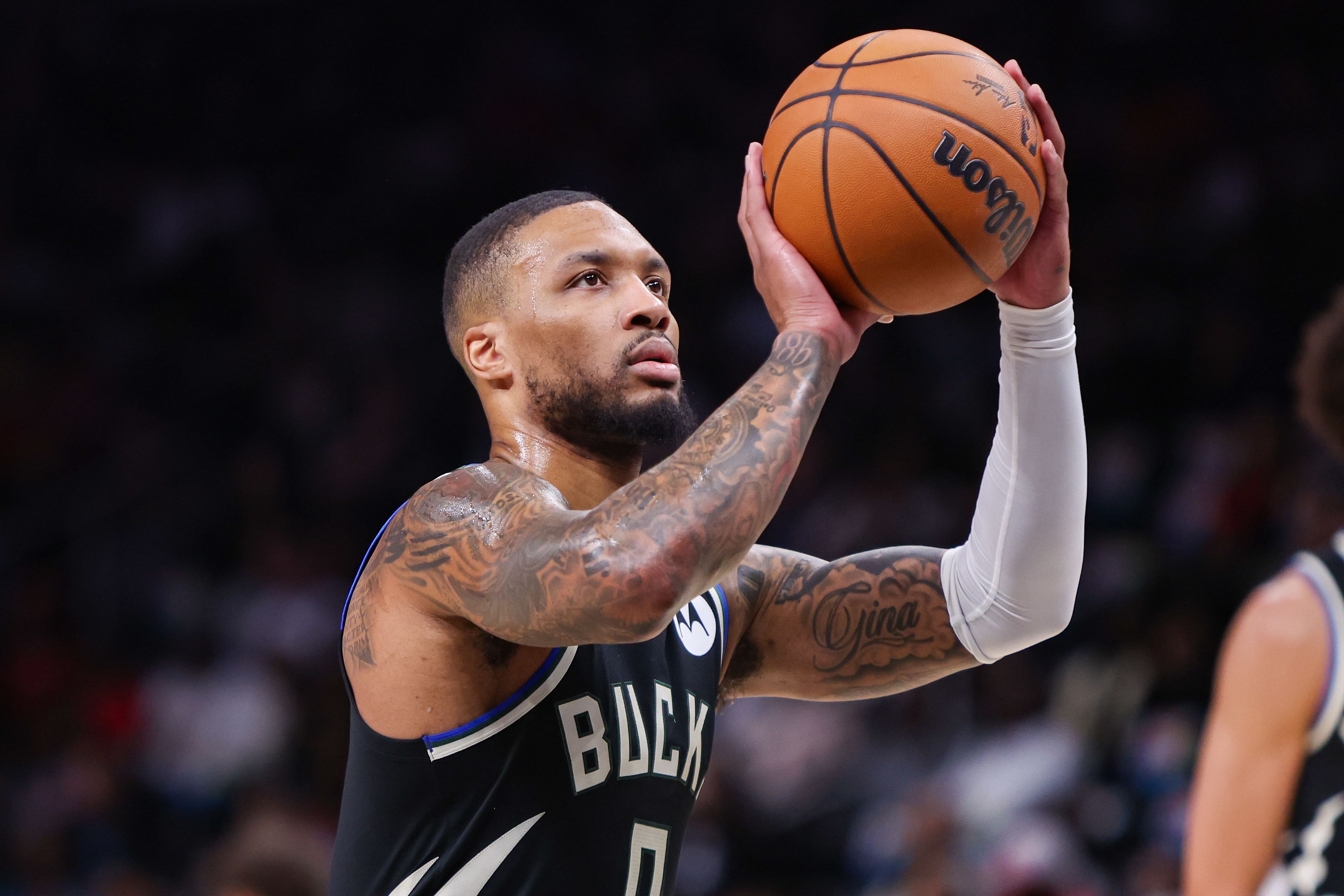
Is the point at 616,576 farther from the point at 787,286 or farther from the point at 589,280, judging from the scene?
the point at 589,280

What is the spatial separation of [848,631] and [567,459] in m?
0.76

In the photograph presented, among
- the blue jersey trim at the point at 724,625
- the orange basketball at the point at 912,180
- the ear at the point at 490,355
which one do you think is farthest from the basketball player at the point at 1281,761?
the ear at the point at 490,355

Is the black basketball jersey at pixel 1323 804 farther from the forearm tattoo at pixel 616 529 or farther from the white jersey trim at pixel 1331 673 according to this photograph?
the forearm tattoo at pixel 616 529

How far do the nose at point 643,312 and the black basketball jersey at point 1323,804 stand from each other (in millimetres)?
1419

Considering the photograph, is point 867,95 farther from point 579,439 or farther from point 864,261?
point 579,439

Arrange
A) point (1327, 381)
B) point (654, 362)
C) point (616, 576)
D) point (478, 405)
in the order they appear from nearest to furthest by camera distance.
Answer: point (616, 576), point (654, 362), point (1327, 381), point (478, 405)

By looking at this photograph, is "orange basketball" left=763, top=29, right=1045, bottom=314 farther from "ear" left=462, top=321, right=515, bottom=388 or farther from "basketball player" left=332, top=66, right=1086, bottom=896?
"ear" left=462, top=321, right=515, bottom=388

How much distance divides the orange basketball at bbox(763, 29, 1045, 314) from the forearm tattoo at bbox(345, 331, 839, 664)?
0.22m

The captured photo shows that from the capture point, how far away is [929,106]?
2.68 m

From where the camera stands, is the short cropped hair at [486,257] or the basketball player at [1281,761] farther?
the short cropped hair at [486,257]

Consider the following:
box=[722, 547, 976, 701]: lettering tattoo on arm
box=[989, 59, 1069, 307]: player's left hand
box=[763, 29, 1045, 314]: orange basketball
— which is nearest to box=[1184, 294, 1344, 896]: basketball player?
box=[722, 547, 976, 701]: lettering tattoo on arm

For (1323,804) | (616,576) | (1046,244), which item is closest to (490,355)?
(616,576)

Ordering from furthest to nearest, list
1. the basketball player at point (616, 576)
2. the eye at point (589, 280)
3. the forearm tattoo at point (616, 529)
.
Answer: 1. the eye at point (589, 280)
2. the basketball player at point (616, 576)
3. the forearm tattoo at point (616, 529)

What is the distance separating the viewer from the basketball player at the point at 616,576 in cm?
235
